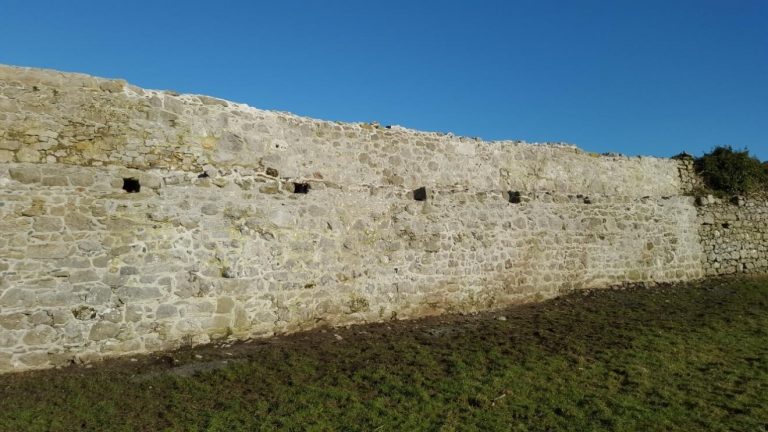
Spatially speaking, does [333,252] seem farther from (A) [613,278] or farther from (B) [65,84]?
(A) [613,278]

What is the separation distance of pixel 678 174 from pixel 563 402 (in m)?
14.4

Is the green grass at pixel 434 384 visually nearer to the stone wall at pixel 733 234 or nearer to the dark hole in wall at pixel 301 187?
the dark hole in wall at pixel 301 187

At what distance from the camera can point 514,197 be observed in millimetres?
12062

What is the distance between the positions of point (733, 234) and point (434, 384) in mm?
14332

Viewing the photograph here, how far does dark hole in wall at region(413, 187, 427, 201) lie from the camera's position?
1070 centimetres

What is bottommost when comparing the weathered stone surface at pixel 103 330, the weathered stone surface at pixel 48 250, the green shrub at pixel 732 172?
the weathered stone surface at pixel 103 330

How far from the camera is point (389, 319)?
9.81 metres

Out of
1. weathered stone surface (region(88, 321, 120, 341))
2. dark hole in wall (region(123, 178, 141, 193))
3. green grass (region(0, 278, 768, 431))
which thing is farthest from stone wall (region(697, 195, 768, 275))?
weathered stone surface (region(88, 321, 120, 341))

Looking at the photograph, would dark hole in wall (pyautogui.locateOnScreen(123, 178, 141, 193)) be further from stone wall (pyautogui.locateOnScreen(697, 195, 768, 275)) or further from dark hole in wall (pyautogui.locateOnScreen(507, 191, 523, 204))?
stone wall (pyautogui.locateOnScreen(697, 195, 768, 275))

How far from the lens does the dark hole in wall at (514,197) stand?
1201 cm

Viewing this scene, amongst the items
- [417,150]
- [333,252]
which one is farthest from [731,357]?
[417,150]

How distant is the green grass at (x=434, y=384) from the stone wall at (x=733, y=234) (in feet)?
23.1

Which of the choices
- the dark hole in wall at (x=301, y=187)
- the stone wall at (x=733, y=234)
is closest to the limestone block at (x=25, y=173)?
the dark hole in wall at (x=301, y=187)

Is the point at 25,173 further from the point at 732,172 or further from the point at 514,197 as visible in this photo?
the point at 732,172
